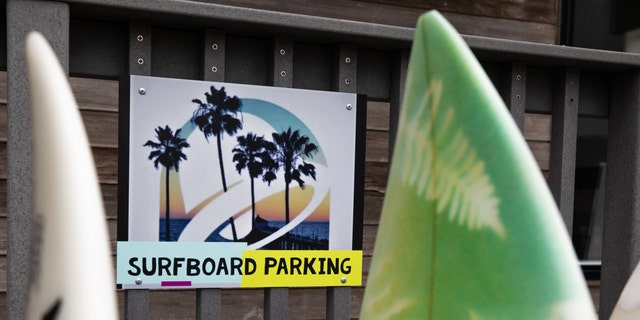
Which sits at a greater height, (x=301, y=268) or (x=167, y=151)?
(x=167, y=151)

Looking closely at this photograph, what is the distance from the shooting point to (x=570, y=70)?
57.2 inches

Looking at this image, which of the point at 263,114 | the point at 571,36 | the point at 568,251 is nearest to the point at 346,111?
the point at 263,114

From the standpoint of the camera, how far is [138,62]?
3.77 ft

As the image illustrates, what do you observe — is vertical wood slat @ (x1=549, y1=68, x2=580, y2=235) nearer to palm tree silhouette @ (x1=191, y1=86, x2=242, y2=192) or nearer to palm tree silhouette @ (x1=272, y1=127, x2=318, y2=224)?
palm tree silhouette @ (x1=272, y1=127, x2=318, y2=224)

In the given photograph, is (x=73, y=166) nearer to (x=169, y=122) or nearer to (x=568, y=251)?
(x=568, y=251)

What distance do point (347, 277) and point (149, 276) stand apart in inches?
15.5

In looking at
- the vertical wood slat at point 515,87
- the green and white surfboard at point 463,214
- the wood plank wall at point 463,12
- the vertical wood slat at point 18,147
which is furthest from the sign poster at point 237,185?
the wood plank wall at point 463,12

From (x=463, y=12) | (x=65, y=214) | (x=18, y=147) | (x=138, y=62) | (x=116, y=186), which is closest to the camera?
(x=65, y=214)

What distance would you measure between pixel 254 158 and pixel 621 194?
85 cm

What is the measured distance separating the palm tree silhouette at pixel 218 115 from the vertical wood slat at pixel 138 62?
0.11m

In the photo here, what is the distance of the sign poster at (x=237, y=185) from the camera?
116cm

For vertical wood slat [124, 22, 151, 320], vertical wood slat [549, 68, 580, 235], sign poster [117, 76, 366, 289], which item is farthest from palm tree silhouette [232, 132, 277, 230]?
vertical wood slat [549, 68, 580, 235]

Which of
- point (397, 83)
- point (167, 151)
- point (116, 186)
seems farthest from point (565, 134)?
point (116, 186)

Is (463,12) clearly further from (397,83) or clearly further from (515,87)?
(397,83)
